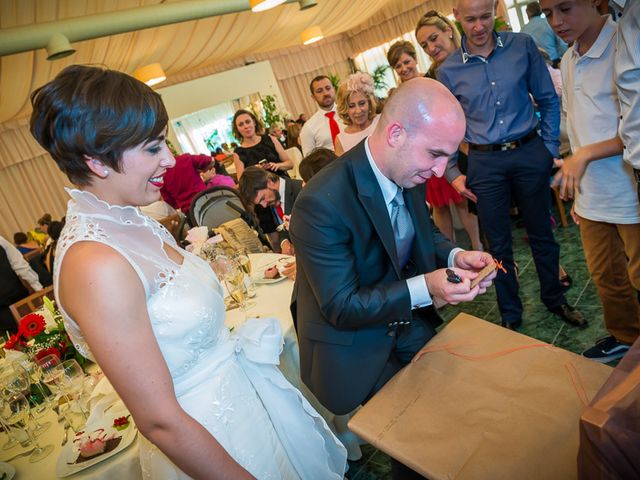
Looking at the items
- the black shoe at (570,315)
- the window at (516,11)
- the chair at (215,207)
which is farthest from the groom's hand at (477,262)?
the window at (516,11)

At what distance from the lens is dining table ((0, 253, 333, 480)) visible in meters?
1.28

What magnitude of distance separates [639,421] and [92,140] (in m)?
1.13

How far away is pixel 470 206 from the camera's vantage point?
2992mm

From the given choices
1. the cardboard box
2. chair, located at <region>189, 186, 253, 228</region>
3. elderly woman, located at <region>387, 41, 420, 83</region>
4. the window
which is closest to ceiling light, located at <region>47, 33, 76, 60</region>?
chair, located at <region>189, 186, 253, 228</region>

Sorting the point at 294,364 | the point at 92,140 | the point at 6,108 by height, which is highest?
the point at 6,108

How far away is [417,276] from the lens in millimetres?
1337

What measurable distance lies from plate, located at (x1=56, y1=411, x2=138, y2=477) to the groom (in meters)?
0.63

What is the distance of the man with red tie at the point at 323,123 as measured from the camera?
3729mm

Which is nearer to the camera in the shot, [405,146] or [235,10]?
[405,146]

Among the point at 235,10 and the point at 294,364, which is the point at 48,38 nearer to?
the point at 235,10

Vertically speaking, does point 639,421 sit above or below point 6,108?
below

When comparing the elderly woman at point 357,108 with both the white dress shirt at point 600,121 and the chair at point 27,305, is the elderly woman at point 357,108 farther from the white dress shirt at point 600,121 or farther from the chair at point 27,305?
the chair at point 27,305

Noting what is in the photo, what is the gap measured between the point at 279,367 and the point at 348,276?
62cm

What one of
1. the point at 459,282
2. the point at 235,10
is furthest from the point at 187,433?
the point at 235,10
